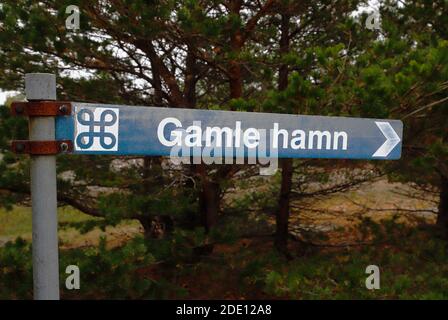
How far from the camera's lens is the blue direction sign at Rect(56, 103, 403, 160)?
4.33 ft

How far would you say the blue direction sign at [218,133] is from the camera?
1.32 metres

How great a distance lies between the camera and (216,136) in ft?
4.82

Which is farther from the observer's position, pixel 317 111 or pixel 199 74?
pixel 199 74

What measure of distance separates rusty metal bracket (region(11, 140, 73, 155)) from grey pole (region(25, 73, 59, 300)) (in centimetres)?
2

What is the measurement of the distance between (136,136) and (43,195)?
35 cm

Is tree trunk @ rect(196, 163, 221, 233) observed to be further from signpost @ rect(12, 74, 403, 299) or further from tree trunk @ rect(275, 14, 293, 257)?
signpost @ rect(12, 74, 403, 299)

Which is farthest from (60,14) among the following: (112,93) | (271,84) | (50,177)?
(50,177)

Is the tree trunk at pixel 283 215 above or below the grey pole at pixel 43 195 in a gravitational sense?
below

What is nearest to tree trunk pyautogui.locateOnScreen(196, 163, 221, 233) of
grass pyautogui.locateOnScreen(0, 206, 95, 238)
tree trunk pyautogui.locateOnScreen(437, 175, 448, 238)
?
tree trunk pyautogui.locateOnScreen(437, 175, 448, 238)

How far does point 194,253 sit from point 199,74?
2093 mm

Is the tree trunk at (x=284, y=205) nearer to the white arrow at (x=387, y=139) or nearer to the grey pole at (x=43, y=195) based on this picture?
the white arrow at (x=387, y=139)

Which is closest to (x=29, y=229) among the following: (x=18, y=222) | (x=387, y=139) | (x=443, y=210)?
(x=18, y=222)

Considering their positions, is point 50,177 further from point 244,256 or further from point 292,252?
point 292,252

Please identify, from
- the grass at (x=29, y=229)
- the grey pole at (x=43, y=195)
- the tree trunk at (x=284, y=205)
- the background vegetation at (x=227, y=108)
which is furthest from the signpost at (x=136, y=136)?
the grass at (x=29, y=229)
